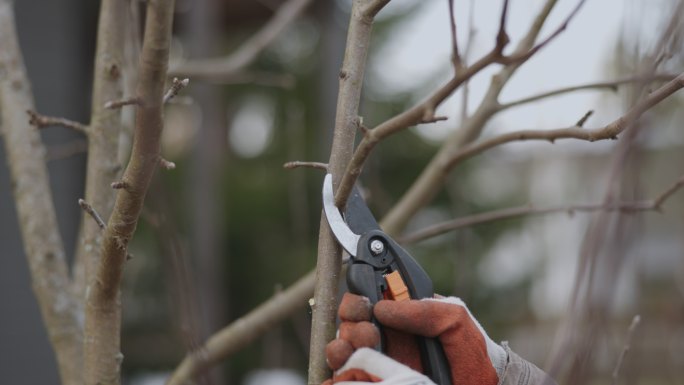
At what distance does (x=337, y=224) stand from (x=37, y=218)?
0.80 m

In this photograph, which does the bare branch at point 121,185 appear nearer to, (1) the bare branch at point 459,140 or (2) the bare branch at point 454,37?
(2) the bare branch at point 454,37

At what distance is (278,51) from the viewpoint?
17.4 feet

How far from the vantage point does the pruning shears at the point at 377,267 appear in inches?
39.5

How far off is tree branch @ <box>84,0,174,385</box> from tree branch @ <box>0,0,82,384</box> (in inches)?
10.9

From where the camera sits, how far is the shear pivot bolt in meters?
1.03

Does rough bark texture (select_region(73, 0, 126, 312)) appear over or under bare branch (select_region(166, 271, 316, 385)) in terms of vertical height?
over

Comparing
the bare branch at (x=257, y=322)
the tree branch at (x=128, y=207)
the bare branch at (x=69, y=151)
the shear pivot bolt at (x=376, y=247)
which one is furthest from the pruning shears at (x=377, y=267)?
the bare branch at (x=69, y=151)

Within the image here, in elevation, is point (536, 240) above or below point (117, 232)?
below

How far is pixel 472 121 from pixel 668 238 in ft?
37.8

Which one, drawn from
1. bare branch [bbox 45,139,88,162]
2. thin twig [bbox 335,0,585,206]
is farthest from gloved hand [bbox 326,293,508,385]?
bare branch [bbox 45,139,88,162]

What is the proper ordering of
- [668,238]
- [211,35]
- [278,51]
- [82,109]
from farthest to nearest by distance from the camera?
[668,238] → [278,51] → [82,109] → [211,35]

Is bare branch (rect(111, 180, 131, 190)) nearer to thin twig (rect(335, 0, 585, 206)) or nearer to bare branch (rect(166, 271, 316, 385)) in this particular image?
thin twig (rect(335, 0, 585, 206))

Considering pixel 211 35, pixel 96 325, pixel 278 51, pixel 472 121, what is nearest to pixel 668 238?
pixel 278 51

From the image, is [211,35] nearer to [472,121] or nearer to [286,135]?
[286,135]
